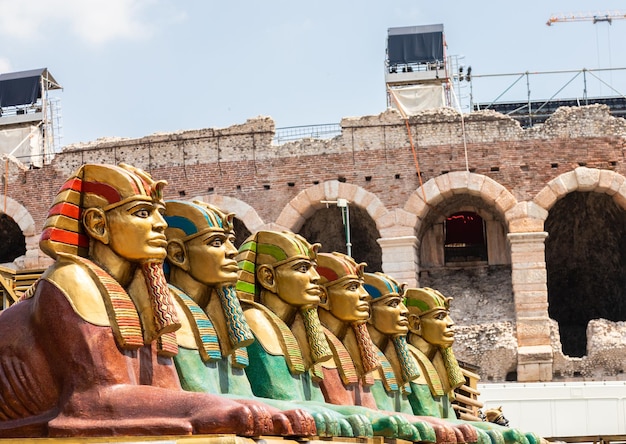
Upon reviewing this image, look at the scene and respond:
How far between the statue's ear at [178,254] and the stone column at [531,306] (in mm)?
17976

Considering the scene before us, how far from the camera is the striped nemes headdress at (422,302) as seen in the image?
17547 millimetres

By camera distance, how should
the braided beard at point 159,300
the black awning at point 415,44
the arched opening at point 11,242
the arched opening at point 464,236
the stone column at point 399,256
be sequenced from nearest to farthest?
the braided beard at point 159,300 < the stone column at point 399,256 < the arched opening at point 464,236 < the arched opening at point 11,242 < the black awning at point 415,44

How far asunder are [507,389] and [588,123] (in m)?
7.46

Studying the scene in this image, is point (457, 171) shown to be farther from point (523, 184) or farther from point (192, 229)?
point (192, 229)

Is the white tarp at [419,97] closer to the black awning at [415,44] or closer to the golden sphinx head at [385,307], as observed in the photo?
the black awning at [415,44]

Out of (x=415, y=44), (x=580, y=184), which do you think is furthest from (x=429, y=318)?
(x=415, y=44)

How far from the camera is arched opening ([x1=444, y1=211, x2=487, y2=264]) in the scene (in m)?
32.9

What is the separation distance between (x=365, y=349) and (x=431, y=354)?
10.3ft

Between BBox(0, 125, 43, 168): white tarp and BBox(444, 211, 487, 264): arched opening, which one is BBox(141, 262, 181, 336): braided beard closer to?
BBox(444, 211, 487, 264): arched opening

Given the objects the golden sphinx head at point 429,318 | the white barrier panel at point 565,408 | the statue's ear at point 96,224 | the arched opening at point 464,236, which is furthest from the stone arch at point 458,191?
the statue's ear at point 96,224

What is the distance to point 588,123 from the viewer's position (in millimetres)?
30234

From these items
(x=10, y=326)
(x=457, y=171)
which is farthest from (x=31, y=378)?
(x=457, y=171)

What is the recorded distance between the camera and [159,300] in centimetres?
990

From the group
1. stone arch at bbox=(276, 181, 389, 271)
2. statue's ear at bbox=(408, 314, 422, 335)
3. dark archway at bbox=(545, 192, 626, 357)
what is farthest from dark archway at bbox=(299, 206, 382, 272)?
statue's ear at bbox=(408, 314, 422, 335)
